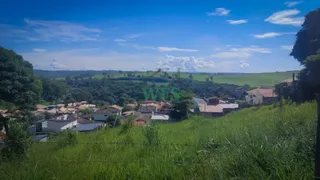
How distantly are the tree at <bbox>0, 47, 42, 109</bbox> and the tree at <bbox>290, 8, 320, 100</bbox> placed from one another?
19639mm

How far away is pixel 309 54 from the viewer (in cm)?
2052

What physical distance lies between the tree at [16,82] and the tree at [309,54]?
19639mm

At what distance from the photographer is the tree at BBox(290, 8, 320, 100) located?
1541cm

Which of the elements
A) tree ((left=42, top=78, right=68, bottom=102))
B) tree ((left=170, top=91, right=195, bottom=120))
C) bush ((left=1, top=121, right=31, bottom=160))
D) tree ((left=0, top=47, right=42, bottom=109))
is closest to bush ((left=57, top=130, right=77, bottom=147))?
bush ((left=1, top=121, right=31, bottom=160))

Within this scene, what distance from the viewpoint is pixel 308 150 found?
9.68 feet

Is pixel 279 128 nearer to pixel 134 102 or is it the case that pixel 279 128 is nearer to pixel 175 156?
pixel 175 156

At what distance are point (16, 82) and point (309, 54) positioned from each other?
2440 cm

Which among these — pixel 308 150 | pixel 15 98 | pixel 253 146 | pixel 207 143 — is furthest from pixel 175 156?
pixel 15 98

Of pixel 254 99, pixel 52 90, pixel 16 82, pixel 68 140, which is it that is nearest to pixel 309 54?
pixel 254 99

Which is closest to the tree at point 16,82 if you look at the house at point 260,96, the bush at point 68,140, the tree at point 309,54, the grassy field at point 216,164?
the bush at point 68,140

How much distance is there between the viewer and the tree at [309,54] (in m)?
15.4

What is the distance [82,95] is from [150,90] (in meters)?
8.89

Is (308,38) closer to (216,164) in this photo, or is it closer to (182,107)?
(182,107)

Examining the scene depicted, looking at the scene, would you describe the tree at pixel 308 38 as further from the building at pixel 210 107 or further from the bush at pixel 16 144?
the bush at pixel 16 144
